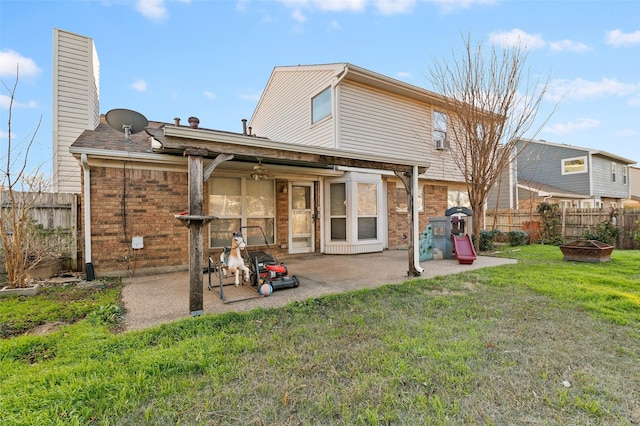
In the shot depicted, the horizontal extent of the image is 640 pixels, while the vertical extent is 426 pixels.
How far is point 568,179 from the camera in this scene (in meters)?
18.6

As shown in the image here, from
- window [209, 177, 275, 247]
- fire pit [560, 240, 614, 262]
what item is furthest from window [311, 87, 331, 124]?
fire pit [560, 240, 614, 262]

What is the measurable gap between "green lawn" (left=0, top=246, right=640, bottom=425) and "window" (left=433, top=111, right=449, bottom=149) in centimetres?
797

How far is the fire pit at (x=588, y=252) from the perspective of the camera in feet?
22.6

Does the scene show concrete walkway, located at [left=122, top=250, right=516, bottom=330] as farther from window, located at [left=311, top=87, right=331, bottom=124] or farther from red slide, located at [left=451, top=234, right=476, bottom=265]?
window, located at [left=311, top=87, right=331, bottom=124]

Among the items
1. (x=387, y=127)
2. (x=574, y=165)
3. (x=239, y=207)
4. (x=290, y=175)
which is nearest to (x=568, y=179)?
(x=574, y=165)


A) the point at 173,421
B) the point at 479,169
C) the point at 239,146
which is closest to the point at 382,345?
the point at 173,421

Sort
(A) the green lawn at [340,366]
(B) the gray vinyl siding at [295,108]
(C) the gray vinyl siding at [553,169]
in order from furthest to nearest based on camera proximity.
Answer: (C) the gray vinyl siding at [553,169], (B) the gray vinyl siding at [295,108], (A) the green lawn at [340,366]

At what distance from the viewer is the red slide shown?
709cm

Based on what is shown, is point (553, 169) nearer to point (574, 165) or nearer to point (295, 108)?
point (574, 165)

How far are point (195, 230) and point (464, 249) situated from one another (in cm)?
664

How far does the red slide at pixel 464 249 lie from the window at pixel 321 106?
5.31 m

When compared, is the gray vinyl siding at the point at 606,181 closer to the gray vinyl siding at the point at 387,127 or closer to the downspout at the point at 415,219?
the gray vinyl siding at the point at 387,127

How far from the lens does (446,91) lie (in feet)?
29.8

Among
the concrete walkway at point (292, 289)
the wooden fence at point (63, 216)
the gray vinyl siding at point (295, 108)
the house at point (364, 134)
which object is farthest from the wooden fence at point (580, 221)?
the wooden fence at point (63, 216)
